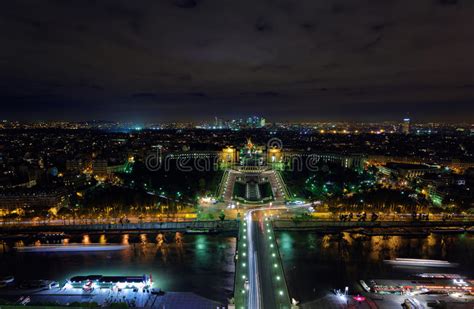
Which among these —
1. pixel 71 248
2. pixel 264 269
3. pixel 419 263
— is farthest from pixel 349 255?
pixel 71 248

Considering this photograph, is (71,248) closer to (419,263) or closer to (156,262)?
(156,262)

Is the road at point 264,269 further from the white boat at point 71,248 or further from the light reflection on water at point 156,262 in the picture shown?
the white boat at point 71,248

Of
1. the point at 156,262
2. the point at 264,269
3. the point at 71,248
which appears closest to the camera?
the point at 264,269

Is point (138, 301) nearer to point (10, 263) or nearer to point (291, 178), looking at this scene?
point (10, 263)

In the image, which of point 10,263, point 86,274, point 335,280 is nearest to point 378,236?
point 335,280

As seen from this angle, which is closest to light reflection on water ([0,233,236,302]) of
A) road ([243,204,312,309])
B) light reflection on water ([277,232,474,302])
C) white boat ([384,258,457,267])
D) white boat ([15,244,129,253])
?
white boat ([15,244,129,253])

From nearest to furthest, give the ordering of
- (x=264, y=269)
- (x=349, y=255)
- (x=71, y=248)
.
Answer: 1. (x=264, y=269)
2. (x=349, y=255)
3. (x=71, y=248)

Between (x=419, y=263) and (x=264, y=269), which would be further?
(x=419, y=263)

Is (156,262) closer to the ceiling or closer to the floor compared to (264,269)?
closer to the floor
